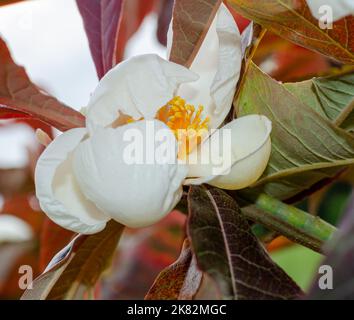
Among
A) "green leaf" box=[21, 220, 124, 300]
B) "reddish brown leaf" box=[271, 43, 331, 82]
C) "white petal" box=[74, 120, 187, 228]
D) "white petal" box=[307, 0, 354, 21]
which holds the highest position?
"white petal" box=[307, 0, 354, 21]

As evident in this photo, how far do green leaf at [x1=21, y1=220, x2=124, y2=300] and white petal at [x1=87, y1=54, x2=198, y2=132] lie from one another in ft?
0.51

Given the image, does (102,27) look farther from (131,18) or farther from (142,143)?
(131,18)

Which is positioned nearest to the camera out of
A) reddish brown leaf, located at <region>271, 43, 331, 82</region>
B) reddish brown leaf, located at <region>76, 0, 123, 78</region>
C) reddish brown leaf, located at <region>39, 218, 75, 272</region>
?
reddish brown leaf, located at <region>76, 0, 123, 78</region>

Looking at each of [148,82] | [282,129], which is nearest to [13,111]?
[148,82]

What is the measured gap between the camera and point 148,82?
1.90 ft

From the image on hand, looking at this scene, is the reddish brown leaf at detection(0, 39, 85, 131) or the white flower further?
the reddish brown leaf at detection(0, 39, 85, 131)

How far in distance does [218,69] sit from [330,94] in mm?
124

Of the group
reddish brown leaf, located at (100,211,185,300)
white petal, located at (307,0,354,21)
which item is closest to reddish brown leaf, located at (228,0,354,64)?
white petal, located at (307,0,354,21)

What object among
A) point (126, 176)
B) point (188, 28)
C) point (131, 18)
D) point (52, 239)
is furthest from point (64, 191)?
point (131, 18)

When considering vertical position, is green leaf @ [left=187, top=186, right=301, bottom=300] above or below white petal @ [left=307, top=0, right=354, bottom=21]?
below

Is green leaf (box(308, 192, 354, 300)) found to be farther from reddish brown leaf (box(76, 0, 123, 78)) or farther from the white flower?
reddish brown leaf (box(76, 0, 123, 78))

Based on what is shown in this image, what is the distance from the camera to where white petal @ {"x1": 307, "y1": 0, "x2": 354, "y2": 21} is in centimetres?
54

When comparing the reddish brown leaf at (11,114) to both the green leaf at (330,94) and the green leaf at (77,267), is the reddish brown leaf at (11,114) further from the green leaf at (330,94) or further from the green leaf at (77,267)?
the green leaf at (330,94)

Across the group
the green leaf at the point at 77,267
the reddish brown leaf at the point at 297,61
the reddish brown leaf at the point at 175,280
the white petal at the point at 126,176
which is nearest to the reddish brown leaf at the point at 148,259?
the reddish brown leaf at the point at 297,61
